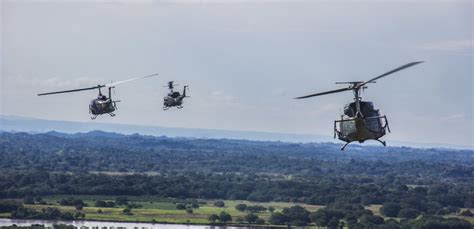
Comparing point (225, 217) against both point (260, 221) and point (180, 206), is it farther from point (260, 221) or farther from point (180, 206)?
point (180, 206)

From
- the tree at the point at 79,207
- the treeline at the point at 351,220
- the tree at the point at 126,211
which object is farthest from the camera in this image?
the tree at the point at 79,207

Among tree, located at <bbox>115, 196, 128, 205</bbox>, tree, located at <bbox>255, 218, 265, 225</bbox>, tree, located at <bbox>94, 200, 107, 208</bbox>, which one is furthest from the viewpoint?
tree, located at <bbox>115, 196, 128, 205</bbox>

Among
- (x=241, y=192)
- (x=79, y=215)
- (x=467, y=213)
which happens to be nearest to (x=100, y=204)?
(x=79, y=215)

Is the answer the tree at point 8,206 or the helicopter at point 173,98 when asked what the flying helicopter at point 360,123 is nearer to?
the helicopter at point 173,98

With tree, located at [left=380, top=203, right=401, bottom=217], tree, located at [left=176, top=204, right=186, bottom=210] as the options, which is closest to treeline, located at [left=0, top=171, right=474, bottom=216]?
tree, located at [left=380, top=203, right=401, bottom=217]

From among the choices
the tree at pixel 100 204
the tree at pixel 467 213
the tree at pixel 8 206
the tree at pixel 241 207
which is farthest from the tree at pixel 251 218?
the tree at pixel 467 213

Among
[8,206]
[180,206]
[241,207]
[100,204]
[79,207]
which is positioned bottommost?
[241,207]

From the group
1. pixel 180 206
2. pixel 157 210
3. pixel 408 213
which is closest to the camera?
pixel 157 210

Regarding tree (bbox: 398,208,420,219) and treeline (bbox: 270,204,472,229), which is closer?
treeline (bbox: 270,204,472,229)

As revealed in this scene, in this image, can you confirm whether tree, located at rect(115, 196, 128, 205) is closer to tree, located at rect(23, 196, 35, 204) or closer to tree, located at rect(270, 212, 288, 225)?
tree, located at rect(23, 196, 35, 204)

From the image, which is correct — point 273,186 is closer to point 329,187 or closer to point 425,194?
point 329,187
